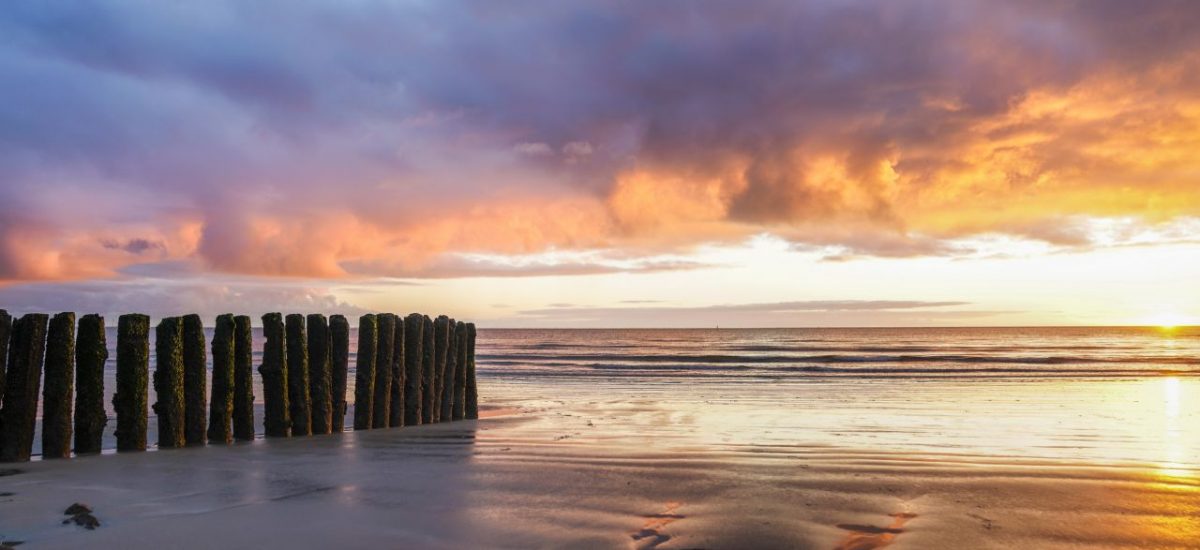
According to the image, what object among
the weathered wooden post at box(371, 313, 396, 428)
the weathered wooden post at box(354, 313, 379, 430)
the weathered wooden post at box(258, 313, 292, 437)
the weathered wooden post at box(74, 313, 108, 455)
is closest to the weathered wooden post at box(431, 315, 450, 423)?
the weathered wooden post at box(371, 313, 396, 428)

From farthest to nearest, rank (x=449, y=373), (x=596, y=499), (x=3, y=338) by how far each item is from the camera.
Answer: (x=449, y=373), (x=3, y=338), (x=596, y=499)

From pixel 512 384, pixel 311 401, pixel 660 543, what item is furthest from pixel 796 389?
pixel 660 543

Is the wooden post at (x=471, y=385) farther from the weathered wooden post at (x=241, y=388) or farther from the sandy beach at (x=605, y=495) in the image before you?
the weathered wooden post at (x=241, y=388)

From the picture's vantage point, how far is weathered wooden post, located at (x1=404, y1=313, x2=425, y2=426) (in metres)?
11.7

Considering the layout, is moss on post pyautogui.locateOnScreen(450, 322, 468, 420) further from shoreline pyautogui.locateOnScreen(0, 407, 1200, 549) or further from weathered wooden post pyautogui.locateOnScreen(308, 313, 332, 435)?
shoreline pyautogui.locateOnScreen(0, 407, 1200, 549)

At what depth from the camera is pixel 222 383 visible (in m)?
9.37

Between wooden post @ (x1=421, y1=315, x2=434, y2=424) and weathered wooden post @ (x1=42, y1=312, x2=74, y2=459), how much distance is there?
464cm

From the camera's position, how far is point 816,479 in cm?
658

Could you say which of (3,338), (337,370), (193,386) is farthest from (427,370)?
(3,338)

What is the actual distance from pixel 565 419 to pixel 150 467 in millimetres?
6068

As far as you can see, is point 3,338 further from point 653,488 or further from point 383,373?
point 653,488

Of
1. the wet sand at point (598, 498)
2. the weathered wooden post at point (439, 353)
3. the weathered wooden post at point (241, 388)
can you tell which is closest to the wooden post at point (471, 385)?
the weathered wooden post at point (439, 353)

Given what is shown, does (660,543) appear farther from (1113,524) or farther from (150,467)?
(150,467)

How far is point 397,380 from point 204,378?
2.89m
